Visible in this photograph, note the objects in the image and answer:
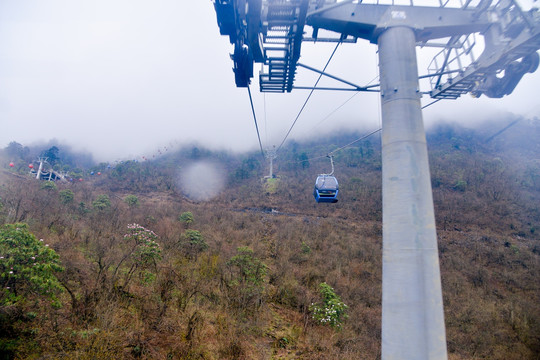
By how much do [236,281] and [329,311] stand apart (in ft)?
12.1

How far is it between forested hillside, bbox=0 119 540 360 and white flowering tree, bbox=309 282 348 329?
0.07m

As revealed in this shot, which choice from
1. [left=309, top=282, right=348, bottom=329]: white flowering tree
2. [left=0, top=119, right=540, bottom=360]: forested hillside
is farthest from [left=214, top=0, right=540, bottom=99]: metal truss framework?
[left=309, top=282, right=348, bottom=329]: white flowering tree

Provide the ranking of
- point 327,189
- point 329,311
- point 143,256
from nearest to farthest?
point 143,256, point 327,189, point 329,311

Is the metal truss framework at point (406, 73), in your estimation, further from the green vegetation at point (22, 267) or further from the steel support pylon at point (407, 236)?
the green vegetation at point (22, 267)

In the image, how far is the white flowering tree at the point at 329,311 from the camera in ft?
30.1

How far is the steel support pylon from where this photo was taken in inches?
127

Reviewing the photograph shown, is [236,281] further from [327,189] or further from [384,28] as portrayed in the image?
[384,28]

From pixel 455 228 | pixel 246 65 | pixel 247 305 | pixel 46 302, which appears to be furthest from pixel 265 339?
pixel 455 228

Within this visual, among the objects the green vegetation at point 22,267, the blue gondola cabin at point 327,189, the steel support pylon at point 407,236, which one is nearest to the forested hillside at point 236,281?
the green vegetation at point 22,267

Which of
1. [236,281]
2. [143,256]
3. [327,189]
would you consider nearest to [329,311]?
[236,281]

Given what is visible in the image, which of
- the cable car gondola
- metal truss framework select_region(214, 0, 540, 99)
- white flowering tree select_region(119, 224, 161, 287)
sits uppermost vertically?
metal truss framework select_region(214, 0, 540, 99)

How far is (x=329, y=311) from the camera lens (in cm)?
935

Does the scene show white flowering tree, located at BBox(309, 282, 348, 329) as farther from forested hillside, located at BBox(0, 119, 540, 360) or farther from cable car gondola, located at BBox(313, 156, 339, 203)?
cable car gondola, located at BBox(313, 156, 339, 203)

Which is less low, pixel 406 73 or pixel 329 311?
pixel 406 73
